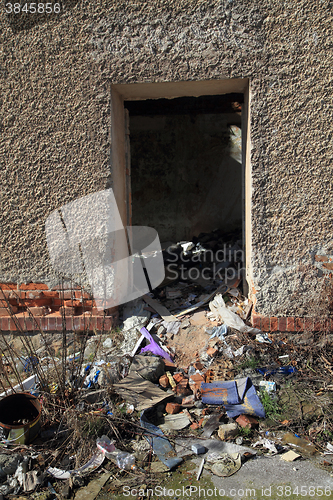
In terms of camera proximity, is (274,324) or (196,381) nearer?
(196,381)

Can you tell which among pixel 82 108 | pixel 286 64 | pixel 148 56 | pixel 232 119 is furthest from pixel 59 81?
pixel 232 119

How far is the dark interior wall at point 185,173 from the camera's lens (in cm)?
813

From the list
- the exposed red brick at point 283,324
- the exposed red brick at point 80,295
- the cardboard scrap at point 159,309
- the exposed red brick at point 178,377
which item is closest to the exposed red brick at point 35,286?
the exposed red brick at point 80,295

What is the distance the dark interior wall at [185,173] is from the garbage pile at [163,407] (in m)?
5.07

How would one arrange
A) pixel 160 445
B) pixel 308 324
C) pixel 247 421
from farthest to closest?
pixel 308 324 → pixel 247 421 → pixel 160 445

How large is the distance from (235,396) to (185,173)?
6.41 metres

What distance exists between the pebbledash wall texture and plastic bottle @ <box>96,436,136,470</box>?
149 cm

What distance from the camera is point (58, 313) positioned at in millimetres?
3188

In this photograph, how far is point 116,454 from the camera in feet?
6.86

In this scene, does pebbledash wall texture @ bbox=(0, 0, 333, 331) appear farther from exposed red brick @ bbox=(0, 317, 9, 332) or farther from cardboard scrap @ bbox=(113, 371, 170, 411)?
cardboard scrap @ bbox=(113, 371, 170, 411)

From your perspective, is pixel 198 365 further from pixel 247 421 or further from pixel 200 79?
pixel 200 79

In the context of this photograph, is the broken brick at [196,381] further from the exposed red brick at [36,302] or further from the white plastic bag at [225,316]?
the exposed red brick at [36,302]

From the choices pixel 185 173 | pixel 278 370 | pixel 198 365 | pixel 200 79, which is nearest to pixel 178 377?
pixel 198 365

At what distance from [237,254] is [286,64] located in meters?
2.51
